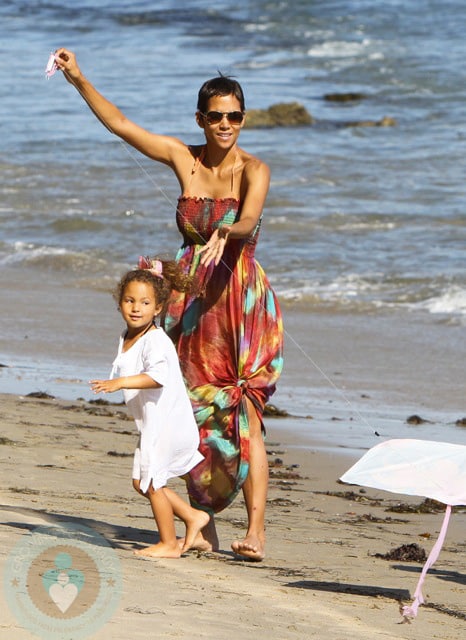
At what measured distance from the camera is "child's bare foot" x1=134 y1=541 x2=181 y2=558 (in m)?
4.43

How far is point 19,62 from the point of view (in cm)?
3033

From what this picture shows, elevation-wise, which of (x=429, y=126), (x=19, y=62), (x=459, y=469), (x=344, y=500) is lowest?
(x=344, y=500)

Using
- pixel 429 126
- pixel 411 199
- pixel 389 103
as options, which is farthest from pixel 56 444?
pixel 389 103

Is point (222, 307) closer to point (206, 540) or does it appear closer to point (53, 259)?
point (206, 540)

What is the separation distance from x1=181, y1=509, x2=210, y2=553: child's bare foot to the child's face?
725mm

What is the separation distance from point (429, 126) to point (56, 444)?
16.6m

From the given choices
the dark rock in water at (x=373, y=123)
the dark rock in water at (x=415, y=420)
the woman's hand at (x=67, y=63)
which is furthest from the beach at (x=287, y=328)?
the woman's hand at (x=67, y=63)

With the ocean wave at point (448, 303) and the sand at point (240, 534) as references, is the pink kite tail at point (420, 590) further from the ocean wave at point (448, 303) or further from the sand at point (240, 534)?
the ocean wave at point (448, 303)

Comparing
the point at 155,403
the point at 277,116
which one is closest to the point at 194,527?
the point at 155,403

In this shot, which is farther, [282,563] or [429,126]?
[429,126]

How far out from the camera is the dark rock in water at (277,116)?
2217cm

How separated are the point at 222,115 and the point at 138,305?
781 mm

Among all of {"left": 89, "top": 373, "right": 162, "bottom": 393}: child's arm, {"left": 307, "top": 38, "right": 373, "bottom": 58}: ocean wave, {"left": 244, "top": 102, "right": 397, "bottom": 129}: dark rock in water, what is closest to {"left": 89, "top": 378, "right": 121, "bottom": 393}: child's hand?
{"left": 89, "top": 373, "right": 162, "bottom": 393}: child's arm

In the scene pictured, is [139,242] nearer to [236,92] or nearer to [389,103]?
[236,92]
